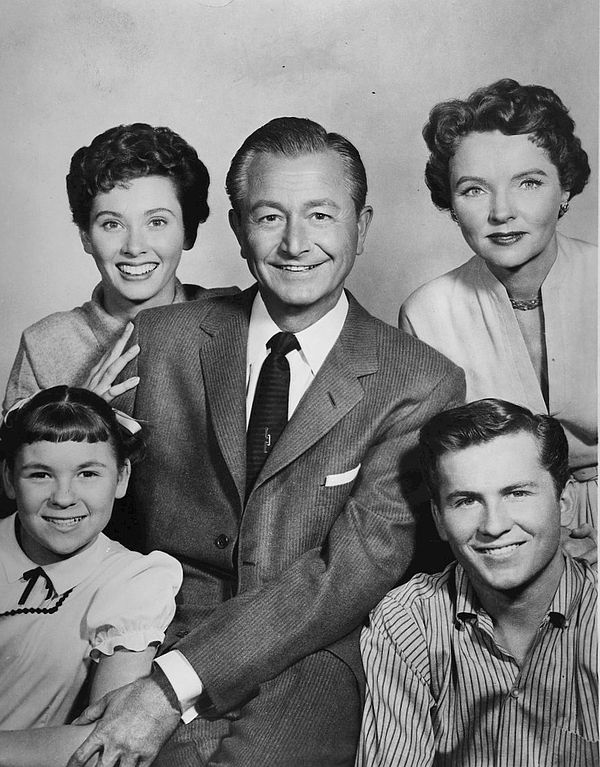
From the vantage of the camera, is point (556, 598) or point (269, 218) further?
point (269, 218)

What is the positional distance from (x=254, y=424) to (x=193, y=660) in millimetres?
546

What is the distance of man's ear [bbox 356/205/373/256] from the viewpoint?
2.32 metres

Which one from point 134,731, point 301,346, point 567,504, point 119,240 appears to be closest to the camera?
point 134,731

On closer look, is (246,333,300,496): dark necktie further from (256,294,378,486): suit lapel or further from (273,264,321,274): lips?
(273,264,321,274): lips

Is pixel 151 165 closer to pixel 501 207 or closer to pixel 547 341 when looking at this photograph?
pixel 501 207

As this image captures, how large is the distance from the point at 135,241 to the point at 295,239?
427mm

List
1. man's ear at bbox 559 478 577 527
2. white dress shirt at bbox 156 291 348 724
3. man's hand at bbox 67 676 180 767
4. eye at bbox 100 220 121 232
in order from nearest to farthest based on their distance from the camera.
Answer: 1. man's hand at bbox 67 676 180 767
2. man's ear at bbox 559 478 577 527
3. white dress shirt at bbox 156 291 348 724
4. eye at bbox 100 220 121 232

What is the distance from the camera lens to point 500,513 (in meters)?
2.13

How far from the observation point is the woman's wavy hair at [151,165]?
2408mm

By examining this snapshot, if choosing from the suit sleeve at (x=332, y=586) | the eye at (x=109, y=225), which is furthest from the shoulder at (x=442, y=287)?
the eye at (x=109, y=225)

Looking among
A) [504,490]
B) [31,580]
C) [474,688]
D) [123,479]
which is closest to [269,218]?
[123,479]

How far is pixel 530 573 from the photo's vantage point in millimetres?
2135

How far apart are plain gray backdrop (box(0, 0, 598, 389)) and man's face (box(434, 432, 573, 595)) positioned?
434mm

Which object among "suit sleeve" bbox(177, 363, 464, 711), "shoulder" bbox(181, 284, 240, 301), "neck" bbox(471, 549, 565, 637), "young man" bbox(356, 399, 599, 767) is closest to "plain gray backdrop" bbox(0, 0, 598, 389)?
"shoulder" bbox(181, 284, 240, 301)
